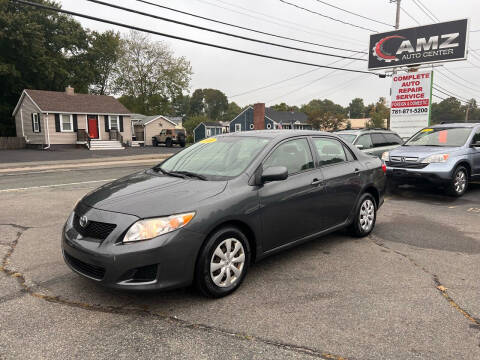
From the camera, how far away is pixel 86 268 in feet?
10.5

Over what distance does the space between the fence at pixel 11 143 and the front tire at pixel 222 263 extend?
3452 cm

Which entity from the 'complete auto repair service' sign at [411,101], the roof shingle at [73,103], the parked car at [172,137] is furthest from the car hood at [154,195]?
the parked car at [172,137]

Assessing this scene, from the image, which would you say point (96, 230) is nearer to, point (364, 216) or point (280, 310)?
point (280, 310)

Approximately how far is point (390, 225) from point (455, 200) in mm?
3209

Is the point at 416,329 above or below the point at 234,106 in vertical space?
below

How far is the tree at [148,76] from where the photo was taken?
5553 centimetres

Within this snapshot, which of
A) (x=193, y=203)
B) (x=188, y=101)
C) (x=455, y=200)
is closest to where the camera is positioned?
(x=193, y=203)

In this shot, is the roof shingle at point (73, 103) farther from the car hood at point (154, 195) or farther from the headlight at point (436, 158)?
the car hood at point (154, 195)

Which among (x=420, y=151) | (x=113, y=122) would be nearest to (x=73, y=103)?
(x=113, y=122)

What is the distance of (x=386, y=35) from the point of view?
20.9 metres

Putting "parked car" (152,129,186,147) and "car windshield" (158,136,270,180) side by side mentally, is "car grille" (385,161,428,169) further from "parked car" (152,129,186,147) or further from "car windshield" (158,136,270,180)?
"parked car" (152,129,186,147)

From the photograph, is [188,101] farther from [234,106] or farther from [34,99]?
[34,99]

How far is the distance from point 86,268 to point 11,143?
34591 millimetres

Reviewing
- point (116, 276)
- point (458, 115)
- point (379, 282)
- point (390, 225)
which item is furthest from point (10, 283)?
point (458, 115)
